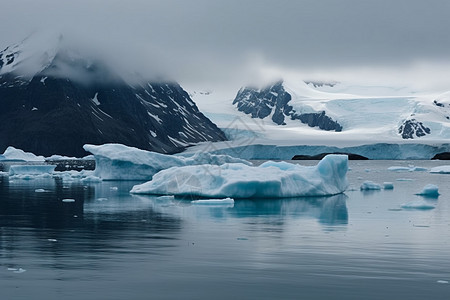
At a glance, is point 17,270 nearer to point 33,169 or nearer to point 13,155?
point 33,169

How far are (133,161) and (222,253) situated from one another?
117 ft

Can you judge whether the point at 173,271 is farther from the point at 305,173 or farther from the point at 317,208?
the point at 305,173

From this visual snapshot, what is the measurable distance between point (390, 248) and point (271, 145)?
319 feet

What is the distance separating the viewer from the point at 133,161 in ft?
164

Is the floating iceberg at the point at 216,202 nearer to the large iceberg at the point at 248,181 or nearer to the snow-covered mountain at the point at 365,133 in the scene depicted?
the large iceberg at the point at 248,181

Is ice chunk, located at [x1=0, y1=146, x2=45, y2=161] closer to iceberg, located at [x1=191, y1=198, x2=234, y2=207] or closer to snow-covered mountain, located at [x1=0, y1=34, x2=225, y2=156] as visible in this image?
snow-covered mountain, located at [x1=0, y1=34, x2=225, y2=156]

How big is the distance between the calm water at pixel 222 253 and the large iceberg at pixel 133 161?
869 inches

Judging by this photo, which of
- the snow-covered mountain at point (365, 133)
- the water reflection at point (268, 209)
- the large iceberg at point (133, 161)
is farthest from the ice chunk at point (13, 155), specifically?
the water reflection at point (268, 209)

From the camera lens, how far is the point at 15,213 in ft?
81.1

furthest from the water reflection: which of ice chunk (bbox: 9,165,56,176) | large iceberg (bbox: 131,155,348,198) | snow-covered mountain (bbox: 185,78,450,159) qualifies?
snow-covered mountain (bbox: 185,78,450,159)

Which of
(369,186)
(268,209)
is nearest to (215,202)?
(268,209)

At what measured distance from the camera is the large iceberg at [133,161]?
1949 inches

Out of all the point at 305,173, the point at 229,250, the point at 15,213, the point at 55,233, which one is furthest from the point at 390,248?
the point at 305,173

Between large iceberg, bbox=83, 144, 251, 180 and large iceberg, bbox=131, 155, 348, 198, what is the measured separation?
45.7 feet
